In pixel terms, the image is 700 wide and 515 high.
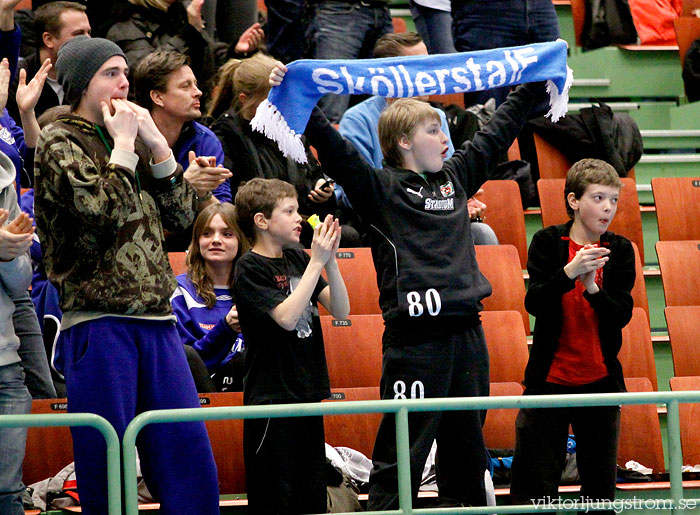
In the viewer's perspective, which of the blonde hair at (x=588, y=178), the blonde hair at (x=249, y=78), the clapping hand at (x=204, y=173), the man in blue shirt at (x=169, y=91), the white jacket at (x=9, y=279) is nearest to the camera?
the white jacket at (x=9, y=279)

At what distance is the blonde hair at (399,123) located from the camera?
3.67m

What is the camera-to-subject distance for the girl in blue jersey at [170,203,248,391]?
412 centimetres

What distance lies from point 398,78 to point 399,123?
0.19 meters

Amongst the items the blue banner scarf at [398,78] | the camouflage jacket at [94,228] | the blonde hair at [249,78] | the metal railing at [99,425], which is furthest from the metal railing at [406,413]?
the blonde hair at [249,78]

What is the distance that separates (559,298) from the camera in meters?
3.82

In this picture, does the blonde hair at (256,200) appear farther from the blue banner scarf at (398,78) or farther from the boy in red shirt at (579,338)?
the boy in red shirt at (579,338)

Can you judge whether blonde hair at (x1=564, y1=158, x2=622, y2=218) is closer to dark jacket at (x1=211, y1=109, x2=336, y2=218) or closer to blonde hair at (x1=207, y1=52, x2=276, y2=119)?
dark jacket at (x1=211, y1=109, x2=336, y2=218)

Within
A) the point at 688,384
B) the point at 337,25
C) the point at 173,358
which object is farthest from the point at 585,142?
the point at 173,358

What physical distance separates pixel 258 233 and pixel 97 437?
1123 mm

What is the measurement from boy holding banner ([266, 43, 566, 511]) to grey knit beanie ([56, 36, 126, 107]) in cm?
65

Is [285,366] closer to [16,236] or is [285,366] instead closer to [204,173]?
[204,173]

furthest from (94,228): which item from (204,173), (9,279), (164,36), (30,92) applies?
(164,36)

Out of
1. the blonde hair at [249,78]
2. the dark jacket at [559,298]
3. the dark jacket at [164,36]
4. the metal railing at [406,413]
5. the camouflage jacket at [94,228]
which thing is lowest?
the metal railing at [406,413]

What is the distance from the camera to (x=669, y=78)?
7465 mm
